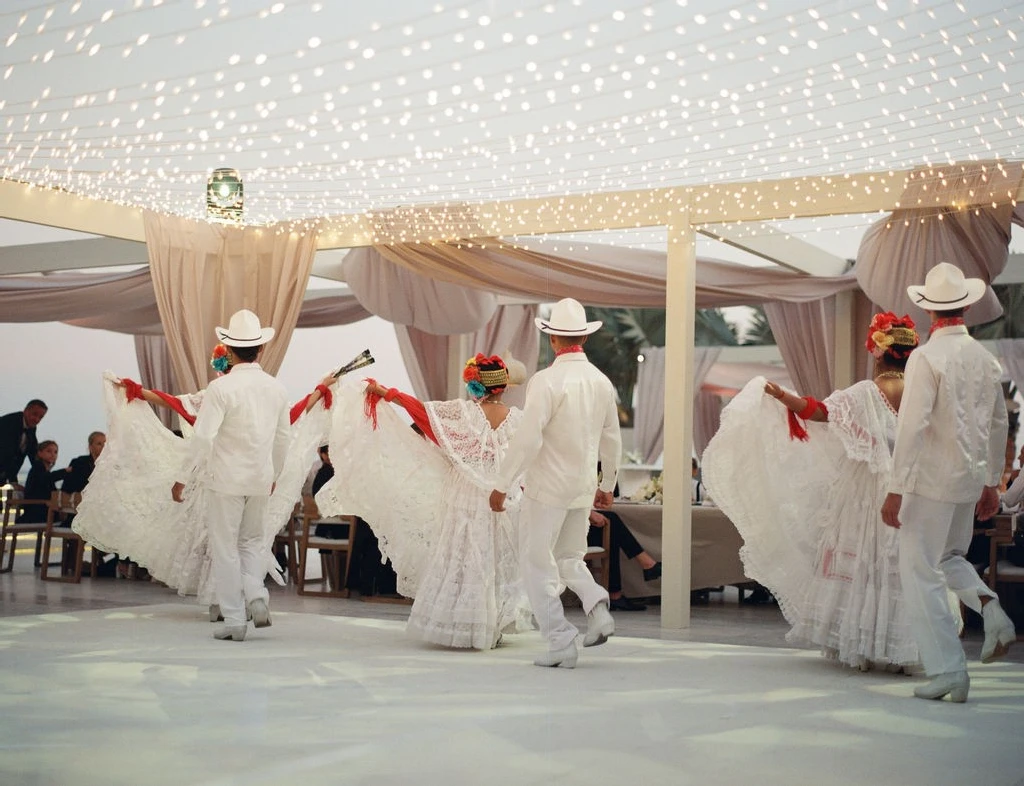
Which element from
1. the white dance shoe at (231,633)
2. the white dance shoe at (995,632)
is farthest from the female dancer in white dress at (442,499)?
the white dance shoe at (995,632)

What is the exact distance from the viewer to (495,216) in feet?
28.6

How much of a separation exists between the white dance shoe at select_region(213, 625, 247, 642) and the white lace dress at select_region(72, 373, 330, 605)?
1205 mm

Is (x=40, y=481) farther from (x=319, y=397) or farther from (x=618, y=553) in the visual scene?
(x=618, y=553)

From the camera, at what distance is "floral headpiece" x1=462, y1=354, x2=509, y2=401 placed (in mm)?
6859

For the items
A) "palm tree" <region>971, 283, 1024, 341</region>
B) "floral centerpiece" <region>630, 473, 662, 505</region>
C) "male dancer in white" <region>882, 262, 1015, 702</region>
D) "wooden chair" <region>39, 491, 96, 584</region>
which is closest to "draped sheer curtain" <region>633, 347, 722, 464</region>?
"floral centerpiece" <region>630, 473, 662, 505</region>

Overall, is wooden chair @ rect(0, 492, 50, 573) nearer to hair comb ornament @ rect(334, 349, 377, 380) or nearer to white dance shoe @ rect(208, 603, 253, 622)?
white dance shoe @ rect(208, 603, 253, 622)

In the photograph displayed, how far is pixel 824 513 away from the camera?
6109mm

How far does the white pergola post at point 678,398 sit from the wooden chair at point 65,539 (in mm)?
4660

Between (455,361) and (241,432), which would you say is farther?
(455,361)

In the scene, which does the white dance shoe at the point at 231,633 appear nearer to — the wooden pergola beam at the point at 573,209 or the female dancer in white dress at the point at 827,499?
the female dancer in white dress at the point at 827,499

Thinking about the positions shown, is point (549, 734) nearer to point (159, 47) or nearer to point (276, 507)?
point (159, 47)

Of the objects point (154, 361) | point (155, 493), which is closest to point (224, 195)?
point (155, 493)

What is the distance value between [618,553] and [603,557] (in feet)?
0.88

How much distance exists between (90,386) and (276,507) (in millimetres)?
10525
